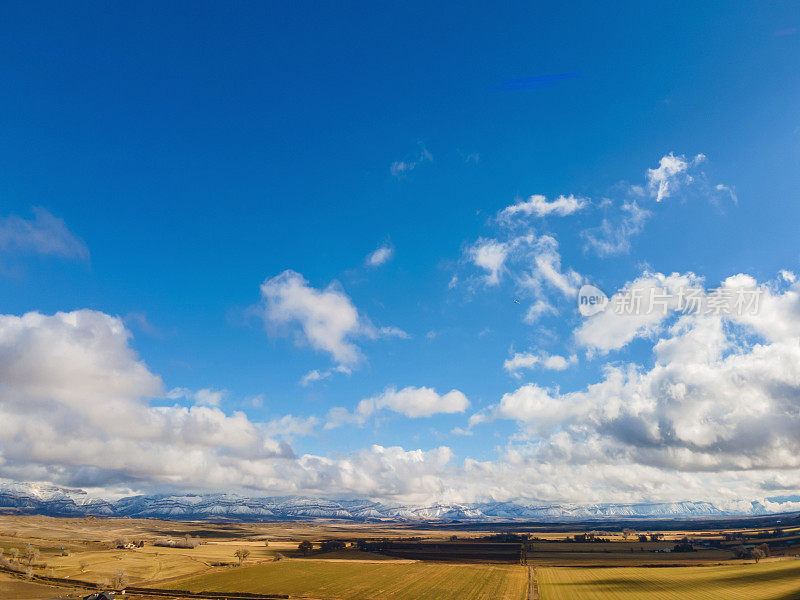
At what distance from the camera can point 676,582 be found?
454ft

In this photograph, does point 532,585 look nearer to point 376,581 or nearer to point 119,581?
point 376,581

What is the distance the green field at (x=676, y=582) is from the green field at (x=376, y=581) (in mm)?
14332

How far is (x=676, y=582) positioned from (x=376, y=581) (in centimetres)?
10062

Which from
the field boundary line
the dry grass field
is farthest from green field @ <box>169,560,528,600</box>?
the dry grass field

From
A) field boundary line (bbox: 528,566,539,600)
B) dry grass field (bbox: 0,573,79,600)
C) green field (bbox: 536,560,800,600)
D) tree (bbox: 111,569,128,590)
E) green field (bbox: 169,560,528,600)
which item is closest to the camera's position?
green field (bbox: 536,560,800,600)

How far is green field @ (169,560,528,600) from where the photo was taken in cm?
12681

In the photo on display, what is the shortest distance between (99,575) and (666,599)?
187m

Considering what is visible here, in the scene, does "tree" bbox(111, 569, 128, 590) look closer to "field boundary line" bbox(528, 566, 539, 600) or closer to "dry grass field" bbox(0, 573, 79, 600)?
"dry grass field" bbox(0, 573, 79, 600)

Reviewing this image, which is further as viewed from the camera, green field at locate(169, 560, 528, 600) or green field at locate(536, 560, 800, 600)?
green field at locate(169, 560, 528, 600)

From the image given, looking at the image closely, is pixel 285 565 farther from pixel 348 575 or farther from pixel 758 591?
pixel 758 591

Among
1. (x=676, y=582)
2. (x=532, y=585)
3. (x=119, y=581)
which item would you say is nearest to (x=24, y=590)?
(x=119, y=581)

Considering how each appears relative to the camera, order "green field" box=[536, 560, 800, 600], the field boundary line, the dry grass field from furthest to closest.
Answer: the field boundary line, the dry grass field, "green field" box=[536, 560, 800, 600]

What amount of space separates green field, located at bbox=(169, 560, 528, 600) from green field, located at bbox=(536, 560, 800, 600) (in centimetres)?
1433

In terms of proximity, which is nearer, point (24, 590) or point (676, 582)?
point (24, 590)
